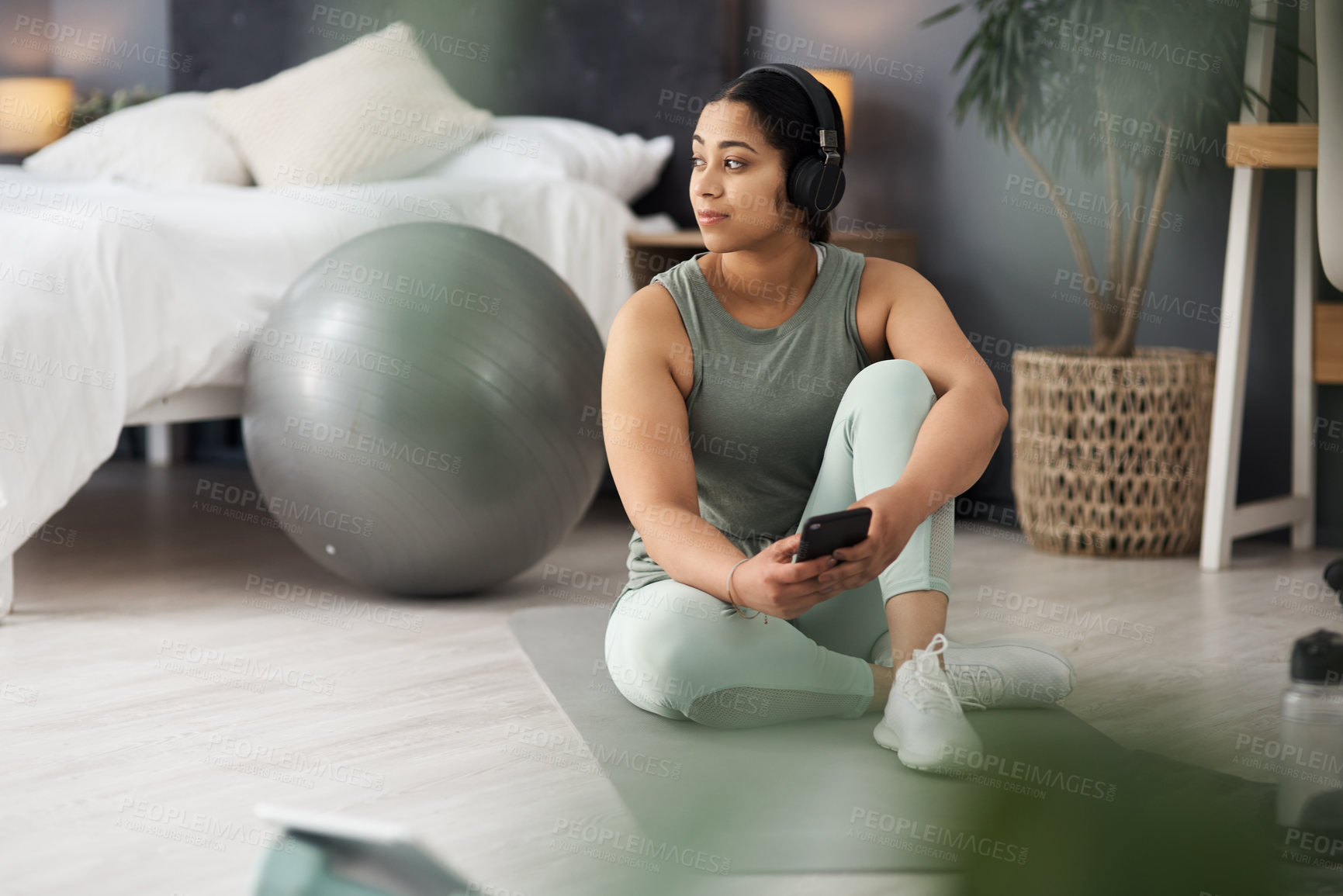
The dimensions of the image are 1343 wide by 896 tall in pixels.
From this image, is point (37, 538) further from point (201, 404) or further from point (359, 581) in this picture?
point (359, 581)

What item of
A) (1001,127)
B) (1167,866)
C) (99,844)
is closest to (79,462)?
(99,844)

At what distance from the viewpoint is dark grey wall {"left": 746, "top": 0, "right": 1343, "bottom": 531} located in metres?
2.48

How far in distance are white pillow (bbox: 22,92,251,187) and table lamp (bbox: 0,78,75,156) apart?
738 millimetres

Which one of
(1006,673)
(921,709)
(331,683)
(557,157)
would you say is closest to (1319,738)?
(921,709)

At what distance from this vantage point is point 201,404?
86.0 inches

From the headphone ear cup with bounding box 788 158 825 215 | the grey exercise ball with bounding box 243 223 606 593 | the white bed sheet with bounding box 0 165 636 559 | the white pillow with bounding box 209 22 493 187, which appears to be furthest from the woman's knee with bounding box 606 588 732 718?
the white pillow with bounding box 209 22 493 187

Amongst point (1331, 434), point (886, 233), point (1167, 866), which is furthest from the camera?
point (886, 233)

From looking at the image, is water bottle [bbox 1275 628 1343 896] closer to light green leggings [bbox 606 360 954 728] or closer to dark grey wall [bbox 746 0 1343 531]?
light green leggings [bbox 606 360 954 728]

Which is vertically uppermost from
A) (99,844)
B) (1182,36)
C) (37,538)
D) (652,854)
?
(1182,36)

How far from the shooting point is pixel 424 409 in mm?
1825

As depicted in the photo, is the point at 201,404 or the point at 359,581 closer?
the point at 359,581

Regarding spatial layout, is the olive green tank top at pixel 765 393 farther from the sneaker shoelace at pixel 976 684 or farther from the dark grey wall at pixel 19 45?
the dark grey wall at pixel 19 45

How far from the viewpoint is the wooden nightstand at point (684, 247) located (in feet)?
8.61

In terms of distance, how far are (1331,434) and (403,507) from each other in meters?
1.75
